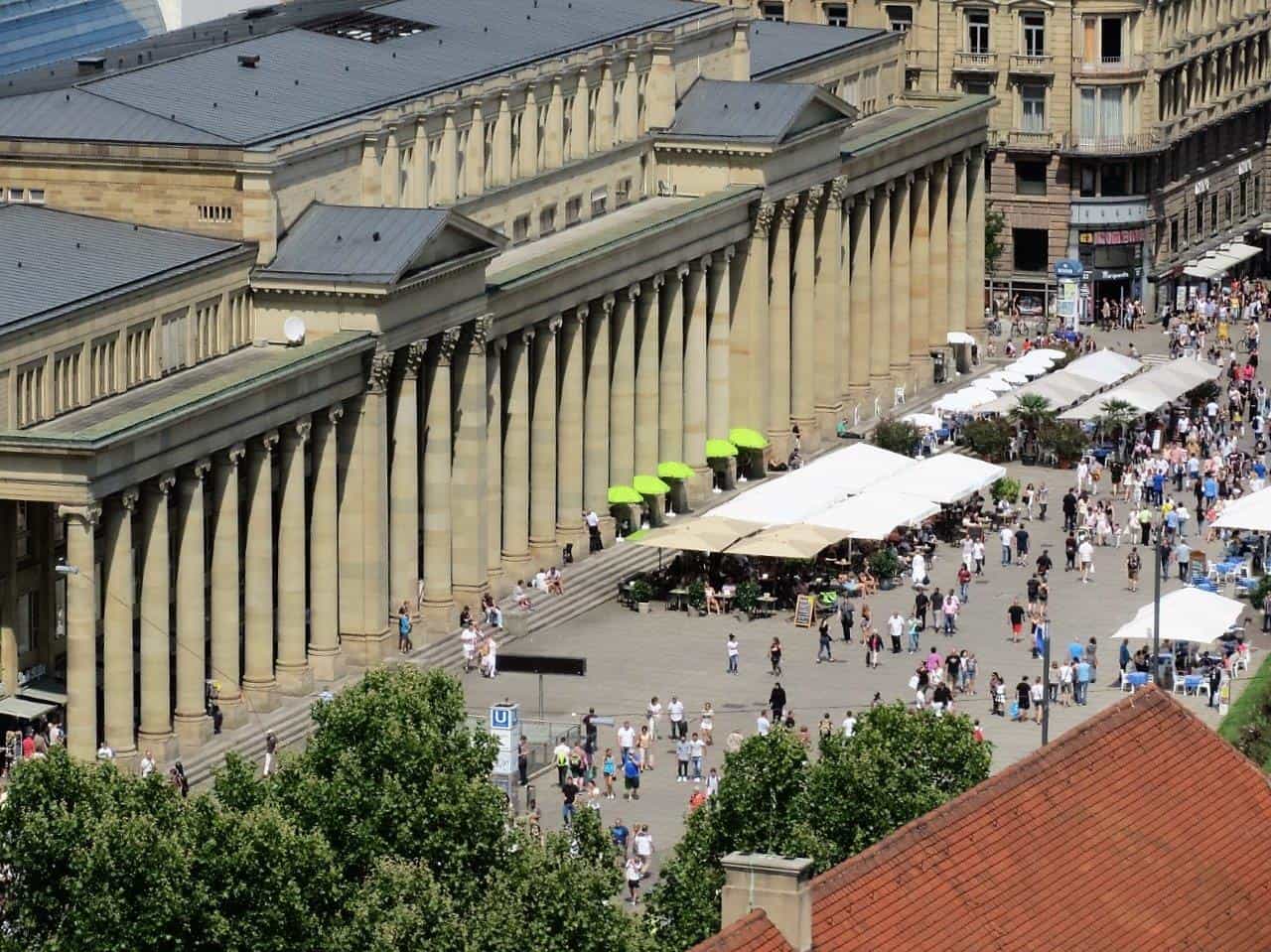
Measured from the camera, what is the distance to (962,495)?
173875mm

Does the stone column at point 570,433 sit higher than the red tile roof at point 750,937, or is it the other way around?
the red tile roof at point 750,937

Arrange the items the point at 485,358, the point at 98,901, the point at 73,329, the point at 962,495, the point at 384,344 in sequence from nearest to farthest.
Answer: the point at 98,901 → the point at 73,329 → the point at 384,344 → the point at 485,358 → the point at 962,495

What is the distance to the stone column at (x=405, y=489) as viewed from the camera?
6014 inches

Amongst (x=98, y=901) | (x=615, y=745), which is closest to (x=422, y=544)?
(x=615, y=745)

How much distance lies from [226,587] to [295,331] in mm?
Result: 10859

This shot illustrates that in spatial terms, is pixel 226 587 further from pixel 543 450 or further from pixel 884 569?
pixel 884 569

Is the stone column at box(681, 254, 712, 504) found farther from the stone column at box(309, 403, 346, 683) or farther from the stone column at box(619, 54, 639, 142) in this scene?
the stone column at box(309, 403, 346, 683)

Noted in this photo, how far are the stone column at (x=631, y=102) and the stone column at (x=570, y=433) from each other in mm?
14143

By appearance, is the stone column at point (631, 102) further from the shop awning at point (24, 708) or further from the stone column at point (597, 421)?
the shop awning at point (24, 708)

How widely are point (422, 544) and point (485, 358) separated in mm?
7471

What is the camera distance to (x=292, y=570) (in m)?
146

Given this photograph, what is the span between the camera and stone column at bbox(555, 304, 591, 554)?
552 feet

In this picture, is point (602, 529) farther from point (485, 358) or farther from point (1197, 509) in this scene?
point (1197, 509)

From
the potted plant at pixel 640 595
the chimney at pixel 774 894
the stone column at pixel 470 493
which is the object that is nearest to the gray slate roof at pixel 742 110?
the potted plant at pixel 640 595
